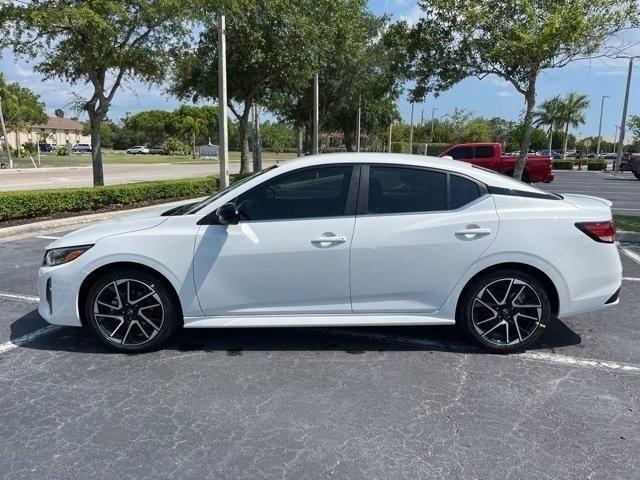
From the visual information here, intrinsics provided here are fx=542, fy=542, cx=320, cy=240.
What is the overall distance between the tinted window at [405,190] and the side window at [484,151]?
17203mm

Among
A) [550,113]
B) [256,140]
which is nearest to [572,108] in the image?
[550,113]

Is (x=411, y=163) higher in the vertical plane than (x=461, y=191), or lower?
higher

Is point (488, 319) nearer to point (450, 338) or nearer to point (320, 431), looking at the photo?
point (450, 338)

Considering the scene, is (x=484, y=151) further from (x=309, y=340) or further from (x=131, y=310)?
(x=131, y=310)

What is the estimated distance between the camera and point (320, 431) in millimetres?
3121

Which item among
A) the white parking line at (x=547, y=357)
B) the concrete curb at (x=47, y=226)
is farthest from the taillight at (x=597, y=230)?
the concrete curb at (x=47, y=226)

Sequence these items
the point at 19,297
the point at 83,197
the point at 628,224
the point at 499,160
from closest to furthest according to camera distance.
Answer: the point at 19,297 → the point at 628,224 → the point at 83,197 → the point at 499,160

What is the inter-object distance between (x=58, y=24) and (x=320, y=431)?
11.1 metres

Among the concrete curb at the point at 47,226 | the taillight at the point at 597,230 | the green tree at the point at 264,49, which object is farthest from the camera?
the green tree at the point at 264,49

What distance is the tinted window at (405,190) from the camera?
4.13 metres

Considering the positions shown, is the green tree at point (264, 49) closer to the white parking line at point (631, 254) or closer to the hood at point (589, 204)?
the white parking line at point (631, 254)

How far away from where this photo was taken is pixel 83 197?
11836 millimetres

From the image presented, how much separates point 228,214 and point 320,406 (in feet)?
5.00

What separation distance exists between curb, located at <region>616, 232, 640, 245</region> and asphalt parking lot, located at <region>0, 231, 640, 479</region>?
204 inches
